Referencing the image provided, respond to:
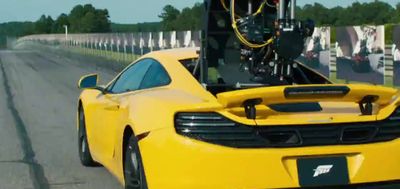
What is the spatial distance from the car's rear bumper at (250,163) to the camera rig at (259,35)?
1.19 metres

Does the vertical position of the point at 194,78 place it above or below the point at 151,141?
above

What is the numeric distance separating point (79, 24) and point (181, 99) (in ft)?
412

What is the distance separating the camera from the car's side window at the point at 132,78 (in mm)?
6191

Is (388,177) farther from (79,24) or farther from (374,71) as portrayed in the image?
(79,24)

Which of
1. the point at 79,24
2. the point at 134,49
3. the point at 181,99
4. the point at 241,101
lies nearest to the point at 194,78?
the point at 181,99

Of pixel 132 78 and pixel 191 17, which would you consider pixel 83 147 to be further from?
pixel 191 17

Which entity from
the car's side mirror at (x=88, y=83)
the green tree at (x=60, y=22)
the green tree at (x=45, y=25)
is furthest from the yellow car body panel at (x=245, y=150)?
the green tree at (x=45, y=25)

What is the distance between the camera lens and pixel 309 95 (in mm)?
4562

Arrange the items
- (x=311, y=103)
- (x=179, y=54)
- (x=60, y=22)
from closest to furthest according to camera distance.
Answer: (x=311, y=103)
(x=179, y=54)
(x=60, y=22)

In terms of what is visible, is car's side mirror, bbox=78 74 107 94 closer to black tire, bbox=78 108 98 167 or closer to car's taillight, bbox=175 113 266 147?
black tire, bbox=78 108 98 167

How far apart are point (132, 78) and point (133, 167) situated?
1.36 m

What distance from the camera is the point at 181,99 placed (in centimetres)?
486

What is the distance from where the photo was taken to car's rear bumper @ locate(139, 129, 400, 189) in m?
4.35

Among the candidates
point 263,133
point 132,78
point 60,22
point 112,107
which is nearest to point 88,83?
point 132,78
